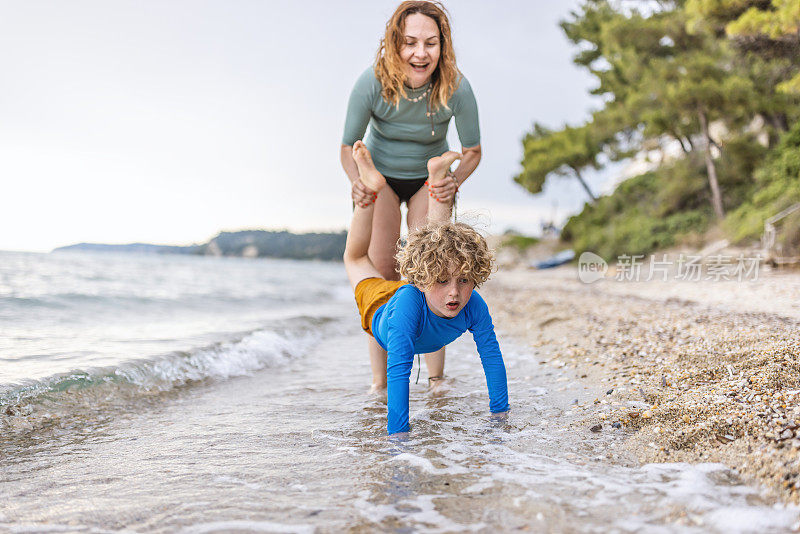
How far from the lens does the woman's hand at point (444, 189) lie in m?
3.20

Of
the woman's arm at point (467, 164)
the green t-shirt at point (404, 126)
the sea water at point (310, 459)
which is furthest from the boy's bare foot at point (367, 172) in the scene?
the sea water at point (310, 459)

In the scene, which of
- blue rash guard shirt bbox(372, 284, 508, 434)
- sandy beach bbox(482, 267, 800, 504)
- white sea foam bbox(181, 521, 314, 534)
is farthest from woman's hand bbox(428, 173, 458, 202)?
white sea foam bbox(181, 521, 314, 534)

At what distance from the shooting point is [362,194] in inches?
129

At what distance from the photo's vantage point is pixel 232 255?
64250 mm

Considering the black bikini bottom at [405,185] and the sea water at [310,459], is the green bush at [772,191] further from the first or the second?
the black bikini bottom at [405,185]

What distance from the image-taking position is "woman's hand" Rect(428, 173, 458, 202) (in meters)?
3.20

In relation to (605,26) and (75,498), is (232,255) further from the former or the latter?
(75,498)

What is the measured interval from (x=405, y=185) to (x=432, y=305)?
120cm

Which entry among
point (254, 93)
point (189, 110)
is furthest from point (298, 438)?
point (189, 110)

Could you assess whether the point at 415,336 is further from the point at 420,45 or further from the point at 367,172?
the point at 420,45

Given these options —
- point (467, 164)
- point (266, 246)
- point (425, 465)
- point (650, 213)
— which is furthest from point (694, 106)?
point (266, 246)

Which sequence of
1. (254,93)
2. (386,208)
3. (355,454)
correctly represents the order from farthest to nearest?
(254,93)
(386,208)
(355,454)

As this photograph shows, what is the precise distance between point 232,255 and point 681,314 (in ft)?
208

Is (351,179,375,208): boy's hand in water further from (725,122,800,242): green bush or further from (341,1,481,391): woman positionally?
(725,122,800,242): green bush
